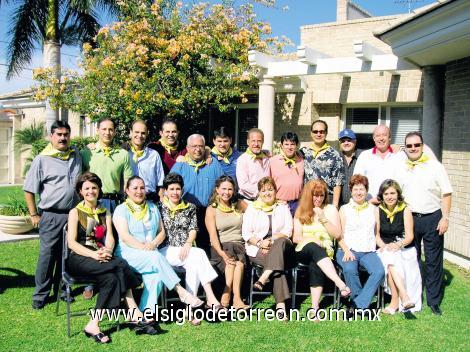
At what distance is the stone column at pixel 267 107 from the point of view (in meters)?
9.80

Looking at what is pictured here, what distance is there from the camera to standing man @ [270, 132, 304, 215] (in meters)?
5.40

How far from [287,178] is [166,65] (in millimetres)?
5613

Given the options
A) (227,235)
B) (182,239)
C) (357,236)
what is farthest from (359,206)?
(182,239)

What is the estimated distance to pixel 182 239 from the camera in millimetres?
4910

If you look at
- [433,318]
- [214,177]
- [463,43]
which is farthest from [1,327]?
[463,43]

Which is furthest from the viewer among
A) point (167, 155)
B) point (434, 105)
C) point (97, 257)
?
point (434, 105)

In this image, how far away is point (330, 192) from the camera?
548 cm

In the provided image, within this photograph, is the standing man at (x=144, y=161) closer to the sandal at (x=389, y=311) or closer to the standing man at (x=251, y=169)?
the standing man at (x=251, y=169)

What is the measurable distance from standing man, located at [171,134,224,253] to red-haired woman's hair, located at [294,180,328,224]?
1.00 m

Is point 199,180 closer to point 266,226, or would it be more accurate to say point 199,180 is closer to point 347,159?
point 266,226

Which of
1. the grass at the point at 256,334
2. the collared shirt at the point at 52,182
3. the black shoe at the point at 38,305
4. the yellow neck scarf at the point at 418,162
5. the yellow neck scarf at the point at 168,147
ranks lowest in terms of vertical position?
the grass at the point at 256,334

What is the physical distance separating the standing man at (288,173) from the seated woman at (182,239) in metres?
1.07

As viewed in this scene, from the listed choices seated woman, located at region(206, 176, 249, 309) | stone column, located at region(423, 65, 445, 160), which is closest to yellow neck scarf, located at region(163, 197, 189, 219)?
seated woman, located at region(206, 176, 249, 309)

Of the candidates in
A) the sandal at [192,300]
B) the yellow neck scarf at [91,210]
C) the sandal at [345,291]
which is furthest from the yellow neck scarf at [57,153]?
the sandal at [345,291]
